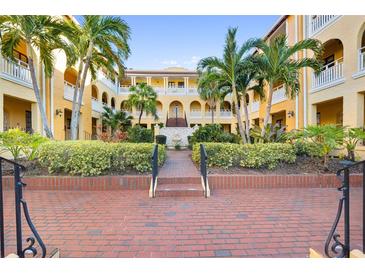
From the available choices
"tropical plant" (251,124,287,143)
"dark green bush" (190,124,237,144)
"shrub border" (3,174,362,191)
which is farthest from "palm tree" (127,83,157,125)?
"shrub border" (3,174,362,191)

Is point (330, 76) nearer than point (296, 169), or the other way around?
point (296, 169)

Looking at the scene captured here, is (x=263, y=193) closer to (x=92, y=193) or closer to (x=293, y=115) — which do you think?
(x=92, y=193)

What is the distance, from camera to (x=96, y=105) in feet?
65.3

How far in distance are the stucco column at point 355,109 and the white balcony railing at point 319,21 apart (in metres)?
4.26

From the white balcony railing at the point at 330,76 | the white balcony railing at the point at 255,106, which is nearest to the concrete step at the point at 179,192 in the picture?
the white balcony railing at the point at 330,76

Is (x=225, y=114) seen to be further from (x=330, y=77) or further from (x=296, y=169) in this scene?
(x=296, y=169)

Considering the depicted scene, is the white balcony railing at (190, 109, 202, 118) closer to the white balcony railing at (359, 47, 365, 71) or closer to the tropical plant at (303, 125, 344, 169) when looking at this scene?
the white balcony railing at (359, 47, 365, 71)

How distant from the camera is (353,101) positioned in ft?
→ 32.0

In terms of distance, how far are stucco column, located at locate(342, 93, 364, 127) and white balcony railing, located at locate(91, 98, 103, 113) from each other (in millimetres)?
18196

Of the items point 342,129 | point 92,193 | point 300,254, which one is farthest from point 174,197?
point 342,129

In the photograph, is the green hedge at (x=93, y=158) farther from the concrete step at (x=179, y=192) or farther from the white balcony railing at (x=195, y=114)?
the white balcony railing at (x=195, y=114)

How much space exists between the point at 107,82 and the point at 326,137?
70.9ft

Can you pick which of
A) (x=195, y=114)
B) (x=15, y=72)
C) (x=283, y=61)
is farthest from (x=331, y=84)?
(x=195, y=114)

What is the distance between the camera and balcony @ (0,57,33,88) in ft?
31.2
